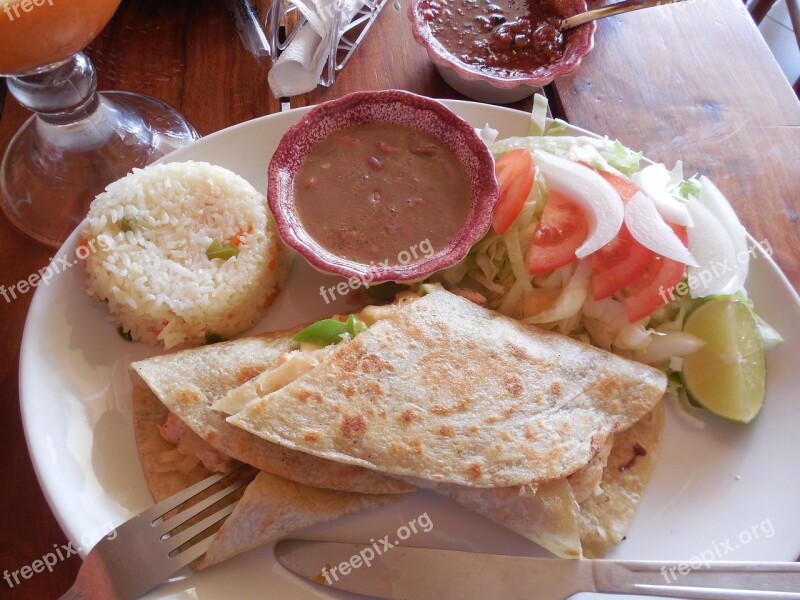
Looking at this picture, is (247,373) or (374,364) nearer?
(374,364)

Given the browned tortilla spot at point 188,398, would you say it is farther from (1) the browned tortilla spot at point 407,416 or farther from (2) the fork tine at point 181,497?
(1) the browned tortilla spot at point 407,416

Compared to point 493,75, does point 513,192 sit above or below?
below

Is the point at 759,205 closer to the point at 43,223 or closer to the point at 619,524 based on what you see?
the point at 619,524

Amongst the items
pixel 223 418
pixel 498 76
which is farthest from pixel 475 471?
pixel 498 76

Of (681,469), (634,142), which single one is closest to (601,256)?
(681,469)

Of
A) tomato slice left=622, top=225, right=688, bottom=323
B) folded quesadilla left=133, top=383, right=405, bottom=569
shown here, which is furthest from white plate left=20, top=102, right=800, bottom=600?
tomato slice left=622, top=225, right=688, bottom=323

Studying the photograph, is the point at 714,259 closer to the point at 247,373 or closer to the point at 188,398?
the point at 247,373

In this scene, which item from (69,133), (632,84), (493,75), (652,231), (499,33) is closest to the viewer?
(652,231)
